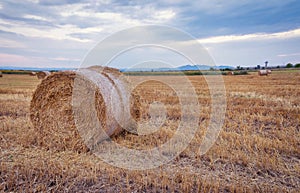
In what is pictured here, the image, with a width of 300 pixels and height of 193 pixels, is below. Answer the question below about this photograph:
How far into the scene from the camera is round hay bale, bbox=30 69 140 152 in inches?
187

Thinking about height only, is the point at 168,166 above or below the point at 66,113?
below

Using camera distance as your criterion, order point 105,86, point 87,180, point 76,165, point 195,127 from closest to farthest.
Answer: point 87,180, point 76,165, point 105,86, point 195,127

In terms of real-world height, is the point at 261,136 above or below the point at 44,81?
below

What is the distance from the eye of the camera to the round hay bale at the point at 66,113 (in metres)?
4.75

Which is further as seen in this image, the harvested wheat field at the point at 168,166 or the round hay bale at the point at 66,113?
the round hay bale at the point at 66,113

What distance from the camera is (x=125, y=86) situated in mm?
5797

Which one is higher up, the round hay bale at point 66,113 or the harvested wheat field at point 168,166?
the round hay bale at point 66,113

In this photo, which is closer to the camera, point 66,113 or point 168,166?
point 168,166

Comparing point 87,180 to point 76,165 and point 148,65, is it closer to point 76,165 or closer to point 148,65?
point 76,165

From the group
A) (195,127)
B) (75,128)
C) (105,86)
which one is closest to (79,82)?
(105,86)

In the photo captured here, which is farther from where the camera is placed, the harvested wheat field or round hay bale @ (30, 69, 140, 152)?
round hay bale @ (30, 69, 140, 152)

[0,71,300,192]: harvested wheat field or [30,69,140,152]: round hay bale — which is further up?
[30,69,140,152]: round hay bale

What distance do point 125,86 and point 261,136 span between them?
3.05 m

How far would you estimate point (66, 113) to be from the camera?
4977mm
